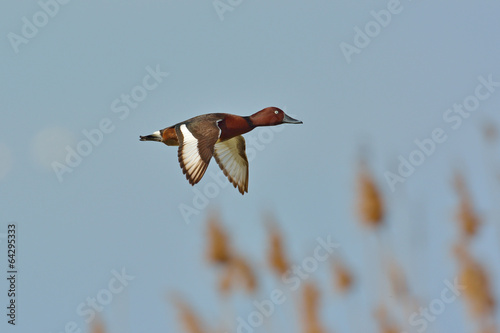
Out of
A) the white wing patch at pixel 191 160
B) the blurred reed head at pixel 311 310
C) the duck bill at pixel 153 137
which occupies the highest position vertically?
the duck bill at pixel 153 137

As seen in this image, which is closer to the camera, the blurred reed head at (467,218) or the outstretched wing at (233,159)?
the blurred reed head at (467,218)

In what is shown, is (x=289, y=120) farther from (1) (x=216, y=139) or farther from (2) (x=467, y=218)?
(2) (x=467, y=218)

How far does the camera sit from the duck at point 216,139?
6857 millimetres

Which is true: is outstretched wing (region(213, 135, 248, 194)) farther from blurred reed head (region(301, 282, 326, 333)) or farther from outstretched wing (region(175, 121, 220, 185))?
blurred reed head (region(301, 282, 326, 333))

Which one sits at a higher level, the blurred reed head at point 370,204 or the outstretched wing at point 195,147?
the outstretched wing at point 195,147

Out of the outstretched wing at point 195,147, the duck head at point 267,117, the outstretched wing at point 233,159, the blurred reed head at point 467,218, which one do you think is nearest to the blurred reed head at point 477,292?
the blurred reed head at point 467,218

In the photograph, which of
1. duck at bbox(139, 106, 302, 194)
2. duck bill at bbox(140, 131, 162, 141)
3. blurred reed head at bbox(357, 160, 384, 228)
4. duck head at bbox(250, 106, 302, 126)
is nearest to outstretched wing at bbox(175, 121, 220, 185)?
duck at bbox(139, 106, 302, 194)

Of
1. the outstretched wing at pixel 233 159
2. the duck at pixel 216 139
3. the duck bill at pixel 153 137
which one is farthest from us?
the outstretched wing at pixel 233 159

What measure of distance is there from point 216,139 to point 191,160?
48cm

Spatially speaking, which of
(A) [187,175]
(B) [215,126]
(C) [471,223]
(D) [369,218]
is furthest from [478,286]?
(B) [215,126]

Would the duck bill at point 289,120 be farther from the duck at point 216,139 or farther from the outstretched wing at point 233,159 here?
the outstretched wing at point 233,159

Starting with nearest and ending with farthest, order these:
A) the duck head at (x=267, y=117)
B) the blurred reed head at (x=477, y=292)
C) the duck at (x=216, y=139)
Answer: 1. the blurred reed head at (x=477, y=292)
2. the duck at (x=216, y=139)
3. the duck head at (x=267, y=117)

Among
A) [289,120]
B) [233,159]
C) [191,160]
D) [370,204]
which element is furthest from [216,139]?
[370,204]

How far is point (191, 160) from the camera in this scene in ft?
22.5
